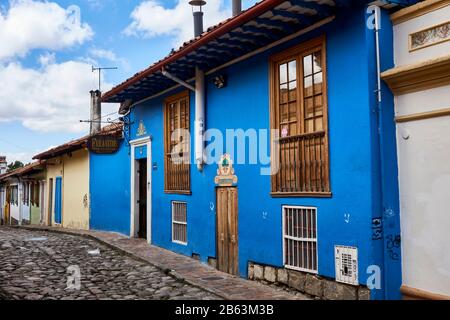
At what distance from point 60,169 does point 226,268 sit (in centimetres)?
1408

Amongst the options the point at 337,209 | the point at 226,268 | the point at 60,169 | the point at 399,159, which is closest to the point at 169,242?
the point at 226,268

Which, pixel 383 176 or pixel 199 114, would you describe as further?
pixel 199 114

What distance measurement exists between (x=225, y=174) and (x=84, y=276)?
330 centimetres

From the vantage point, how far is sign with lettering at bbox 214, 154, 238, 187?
923 cm

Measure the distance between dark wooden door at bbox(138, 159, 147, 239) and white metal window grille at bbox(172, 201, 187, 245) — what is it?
2.56m

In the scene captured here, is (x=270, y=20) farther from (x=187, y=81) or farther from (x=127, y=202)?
(x=127, y=202)

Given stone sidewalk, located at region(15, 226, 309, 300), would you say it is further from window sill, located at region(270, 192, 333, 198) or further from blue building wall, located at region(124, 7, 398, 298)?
window sill, located at region(270, 192, 333, 198)

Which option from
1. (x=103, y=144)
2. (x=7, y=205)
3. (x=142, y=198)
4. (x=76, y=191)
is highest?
(x=103, y=144)

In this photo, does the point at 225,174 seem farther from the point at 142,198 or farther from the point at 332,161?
the point at 142,198

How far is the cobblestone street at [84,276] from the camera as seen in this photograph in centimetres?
757

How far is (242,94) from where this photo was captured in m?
8.94

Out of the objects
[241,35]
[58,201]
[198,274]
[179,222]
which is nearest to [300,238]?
[198,274]

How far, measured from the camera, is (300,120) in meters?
7.43

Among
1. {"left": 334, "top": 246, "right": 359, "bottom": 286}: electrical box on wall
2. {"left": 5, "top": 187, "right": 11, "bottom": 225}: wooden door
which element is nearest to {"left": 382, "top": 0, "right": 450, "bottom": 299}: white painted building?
{"left": 334, "top": 246, "right": 359, "bottom": 286}: electrical box on wall
